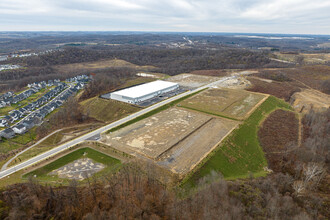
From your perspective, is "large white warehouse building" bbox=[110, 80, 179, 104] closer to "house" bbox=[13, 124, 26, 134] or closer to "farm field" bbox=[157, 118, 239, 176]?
"farm field" bbox=[157, 118, 239, 176]

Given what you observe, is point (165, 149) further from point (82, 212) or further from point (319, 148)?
point (319, 148)

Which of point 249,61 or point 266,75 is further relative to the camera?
point 249,61

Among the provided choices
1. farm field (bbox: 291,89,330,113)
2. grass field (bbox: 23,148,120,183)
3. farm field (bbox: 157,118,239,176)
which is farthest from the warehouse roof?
farm field (bbox: 291,89,330,113)

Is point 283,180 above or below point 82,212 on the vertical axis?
below

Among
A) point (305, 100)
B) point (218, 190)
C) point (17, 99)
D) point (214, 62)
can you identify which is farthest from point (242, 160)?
point (214, 62)

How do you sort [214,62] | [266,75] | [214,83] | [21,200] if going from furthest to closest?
[214,62] < [266,75] < [214,83] < [21,200]

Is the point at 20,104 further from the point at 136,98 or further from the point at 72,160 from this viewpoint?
the point at 72,160

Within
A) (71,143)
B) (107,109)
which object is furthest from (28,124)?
(71,143)
